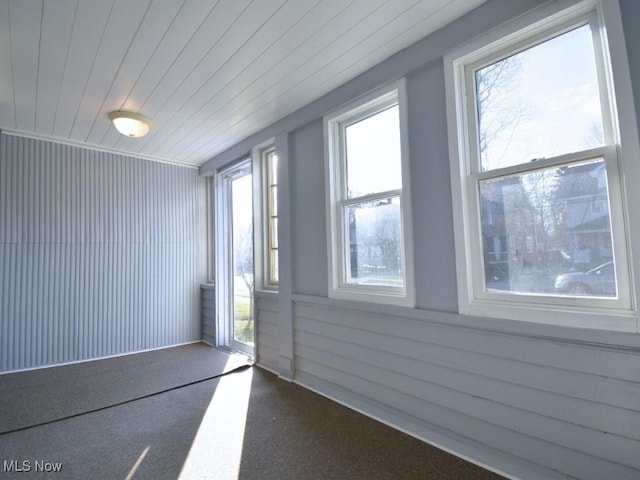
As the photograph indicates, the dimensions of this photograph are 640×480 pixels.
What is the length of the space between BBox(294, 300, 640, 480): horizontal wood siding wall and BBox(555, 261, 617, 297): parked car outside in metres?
0.26

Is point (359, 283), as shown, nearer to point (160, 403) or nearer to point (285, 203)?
point (285, 203)

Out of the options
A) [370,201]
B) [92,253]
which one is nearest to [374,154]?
[370,201]

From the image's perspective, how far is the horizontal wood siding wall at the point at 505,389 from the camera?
1.49 metres

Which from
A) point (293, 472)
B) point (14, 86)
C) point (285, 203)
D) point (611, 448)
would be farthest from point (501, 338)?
point (14, 86)

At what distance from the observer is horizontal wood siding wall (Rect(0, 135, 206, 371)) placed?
355cm

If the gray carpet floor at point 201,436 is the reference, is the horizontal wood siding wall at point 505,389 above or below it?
above

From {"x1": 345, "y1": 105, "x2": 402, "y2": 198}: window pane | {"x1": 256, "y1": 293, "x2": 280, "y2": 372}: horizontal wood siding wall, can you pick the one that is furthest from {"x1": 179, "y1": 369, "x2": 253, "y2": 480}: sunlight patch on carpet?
{"x1": 345, "y1": 105, "x2": 402, "y2": 198}: window pane

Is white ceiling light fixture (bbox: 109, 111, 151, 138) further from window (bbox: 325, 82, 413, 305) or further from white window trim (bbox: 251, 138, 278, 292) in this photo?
window (bbox: 325, 82, 413, 305)

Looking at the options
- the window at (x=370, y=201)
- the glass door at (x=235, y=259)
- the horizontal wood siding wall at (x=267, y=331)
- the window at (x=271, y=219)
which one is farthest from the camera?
the glass door at (x=235, y=259)

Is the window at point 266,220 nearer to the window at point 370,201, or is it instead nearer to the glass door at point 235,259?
the glass door at point 235,259

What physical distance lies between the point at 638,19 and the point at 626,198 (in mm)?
779

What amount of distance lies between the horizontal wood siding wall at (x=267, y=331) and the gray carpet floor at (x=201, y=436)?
28 cm

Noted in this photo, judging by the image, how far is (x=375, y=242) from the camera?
2.59m

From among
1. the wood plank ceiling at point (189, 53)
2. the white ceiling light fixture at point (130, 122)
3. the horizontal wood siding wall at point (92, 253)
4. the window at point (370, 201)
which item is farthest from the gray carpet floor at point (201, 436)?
the wood plank ceiling at point (189, 53)
